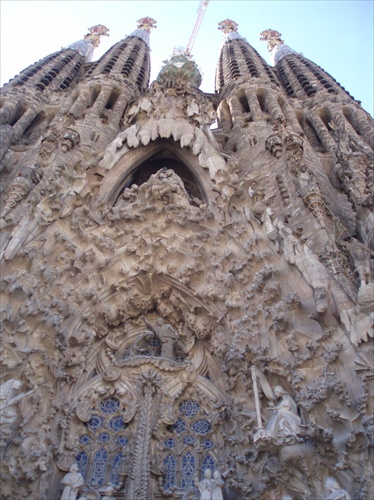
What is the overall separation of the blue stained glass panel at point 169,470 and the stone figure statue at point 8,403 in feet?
6.71

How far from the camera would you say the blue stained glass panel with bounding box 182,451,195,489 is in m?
6.72

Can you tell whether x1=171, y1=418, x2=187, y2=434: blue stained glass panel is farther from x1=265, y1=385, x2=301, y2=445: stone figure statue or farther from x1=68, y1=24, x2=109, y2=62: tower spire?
x1=68, y1=24, x2=109, y2=62: tower spire

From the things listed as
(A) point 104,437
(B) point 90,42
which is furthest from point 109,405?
(B) point 90,42

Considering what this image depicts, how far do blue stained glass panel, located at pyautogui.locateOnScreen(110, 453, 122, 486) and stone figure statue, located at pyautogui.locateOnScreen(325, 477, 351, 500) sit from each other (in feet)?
8.61

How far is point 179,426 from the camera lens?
7484mm

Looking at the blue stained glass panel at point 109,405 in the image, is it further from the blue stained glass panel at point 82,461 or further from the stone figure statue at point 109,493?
the stone figure statue at point 109,493

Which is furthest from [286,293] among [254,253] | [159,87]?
[159,87]

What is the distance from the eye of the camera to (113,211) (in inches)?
361

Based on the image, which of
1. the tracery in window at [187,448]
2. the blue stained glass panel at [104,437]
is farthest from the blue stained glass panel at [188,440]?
the blue stained glass panel at [104,437]

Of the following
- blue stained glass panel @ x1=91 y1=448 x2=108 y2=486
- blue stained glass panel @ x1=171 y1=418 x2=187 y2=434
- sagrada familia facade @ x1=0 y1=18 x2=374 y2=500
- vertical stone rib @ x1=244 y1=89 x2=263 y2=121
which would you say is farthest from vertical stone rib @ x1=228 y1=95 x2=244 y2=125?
blue stained glass panel @ x1=91 y1=448 x2=108 y2=486

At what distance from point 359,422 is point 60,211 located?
531 cm

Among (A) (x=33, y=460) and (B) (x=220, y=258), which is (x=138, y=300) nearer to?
(B) (x=220, y=258)

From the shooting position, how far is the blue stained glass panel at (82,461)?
22.4ft

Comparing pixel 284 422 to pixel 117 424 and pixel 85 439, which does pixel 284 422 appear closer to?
pixel 117 424
